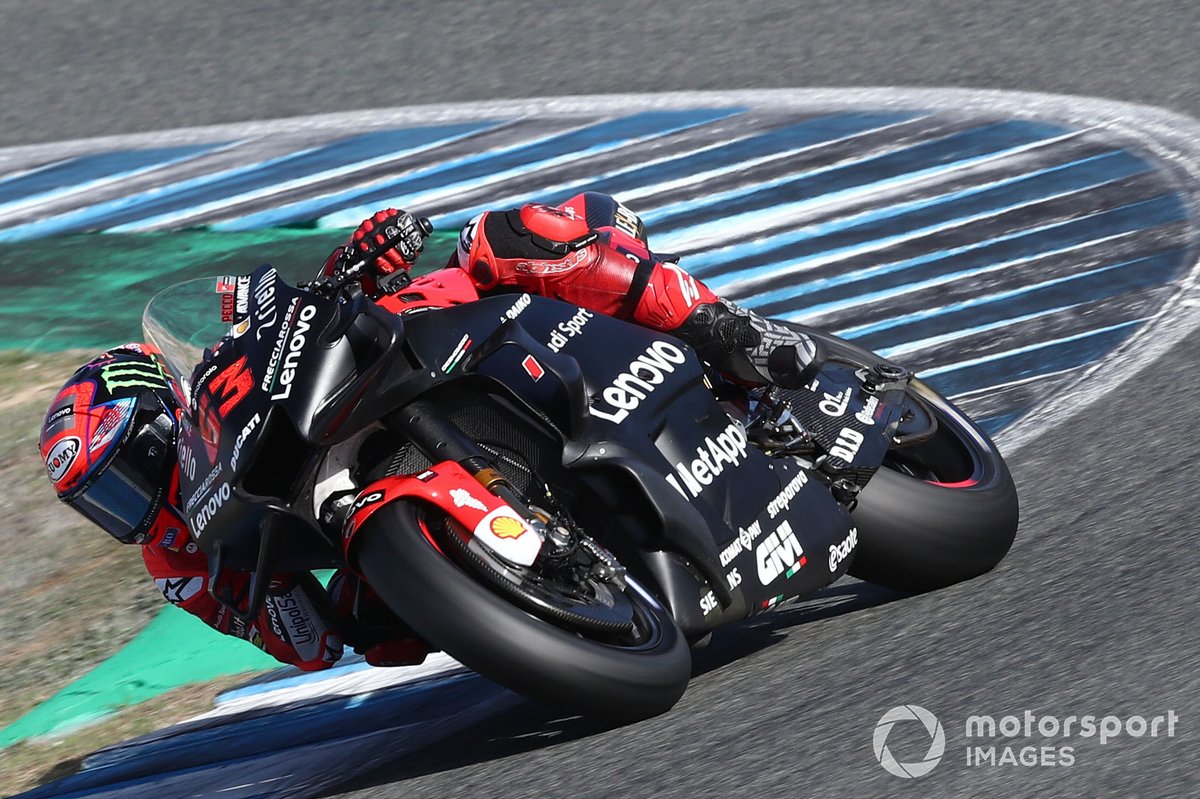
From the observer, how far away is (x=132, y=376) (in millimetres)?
4512

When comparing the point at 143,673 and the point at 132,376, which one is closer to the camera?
the point at 132,376

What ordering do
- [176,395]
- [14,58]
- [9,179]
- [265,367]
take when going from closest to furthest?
[265,367] → [176,395] → [9,179] → [14,58]

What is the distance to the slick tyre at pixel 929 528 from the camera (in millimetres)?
4586

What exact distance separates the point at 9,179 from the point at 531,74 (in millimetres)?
3584

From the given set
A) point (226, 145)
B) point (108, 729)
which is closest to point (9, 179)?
point (226, 145)

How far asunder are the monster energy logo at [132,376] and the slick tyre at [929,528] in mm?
1959

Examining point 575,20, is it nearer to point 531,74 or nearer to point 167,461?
point 531,74

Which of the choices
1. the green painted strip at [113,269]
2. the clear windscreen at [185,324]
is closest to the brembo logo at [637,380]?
the clear windscreen at [185,324]

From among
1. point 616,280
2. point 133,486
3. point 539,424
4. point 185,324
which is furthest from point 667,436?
point 133,486

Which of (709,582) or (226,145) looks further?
→ (226,145)

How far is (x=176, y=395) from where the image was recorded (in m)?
4.34

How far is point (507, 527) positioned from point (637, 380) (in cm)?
73

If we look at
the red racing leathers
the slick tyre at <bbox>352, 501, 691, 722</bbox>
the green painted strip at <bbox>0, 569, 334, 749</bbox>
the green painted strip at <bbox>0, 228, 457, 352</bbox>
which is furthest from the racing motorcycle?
the green painted strip at <bbox>0, 228, 457, 352</bbox>

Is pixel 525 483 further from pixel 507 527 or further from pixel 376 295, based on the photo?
pixel 376 295
